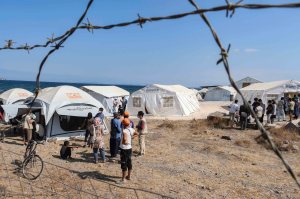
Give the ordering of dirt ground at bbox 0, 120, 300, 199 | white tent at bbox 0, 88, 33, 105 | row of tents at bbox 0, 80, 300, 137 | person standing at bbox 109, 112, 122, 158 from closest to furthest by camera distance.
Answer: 1. dirt ground at bbox 0, 120, 300, 199
2. person standing at bbox 109, 112, 122, 158
3. row of tents at bbox 0, 80, 300, 137
4. white tent at bbox 0, 88, 33, 105

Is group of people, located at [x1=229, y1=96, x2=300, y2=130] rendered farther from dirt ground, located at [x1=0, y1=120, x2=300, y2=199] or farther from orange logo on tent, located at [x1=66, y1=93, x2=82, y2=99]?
orange logo on tent, located at [x1=66, y1=93, x2=82, y2=99]

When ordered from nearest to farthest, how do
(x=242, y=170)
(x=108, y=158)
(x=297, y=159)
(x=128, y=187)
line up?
1. (x=128, y=187)
2. (x=242, y=170)
3. (x=108, y=158)
4. (x=297, y=159)

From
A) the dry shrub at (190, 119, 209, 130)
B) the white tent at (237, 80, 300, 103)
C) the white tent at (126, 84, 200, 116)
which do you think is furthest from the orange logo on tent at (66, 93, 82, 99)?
the white tent at (237, 80, 300, 103)

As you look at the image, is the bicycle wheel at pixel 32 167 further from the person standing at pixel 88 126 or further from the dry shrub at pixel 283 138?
the dry shrub at pixel 283 138

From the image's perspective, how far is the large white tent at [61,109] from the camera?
15.6m

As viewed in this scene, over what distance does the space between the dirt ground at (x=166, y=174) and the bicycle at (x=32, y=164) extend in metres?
0.23

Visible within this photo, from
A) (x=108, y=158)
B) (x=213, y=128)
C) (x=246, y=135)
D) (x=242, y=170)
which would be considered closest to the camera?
(x=242, y=170)

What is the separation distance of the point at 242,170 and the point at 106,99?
21.7 m

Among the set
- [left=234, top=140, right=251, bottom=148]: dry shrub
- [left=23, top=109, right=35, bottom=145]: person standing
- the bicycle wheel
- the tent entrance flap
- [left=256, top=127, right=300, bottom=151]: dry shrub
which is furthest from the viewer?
[left=234, top=140, right=251, bottom=148]: dry shrub

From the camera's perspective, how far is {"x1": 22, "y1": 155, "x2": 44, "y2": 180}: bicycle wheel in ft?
30.1

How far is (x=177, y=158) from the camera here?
12.6 m

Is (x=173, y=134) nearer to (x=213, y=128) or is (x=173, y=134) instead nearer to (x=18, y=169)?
(x=213, y=128)

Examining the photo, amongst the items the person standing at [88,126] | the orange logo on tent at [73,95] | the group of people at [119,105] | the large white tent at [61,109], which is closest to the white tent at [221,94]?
the group of people at [119,105]

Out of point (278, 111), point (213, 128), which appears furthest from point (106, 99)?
point (278, 111)
